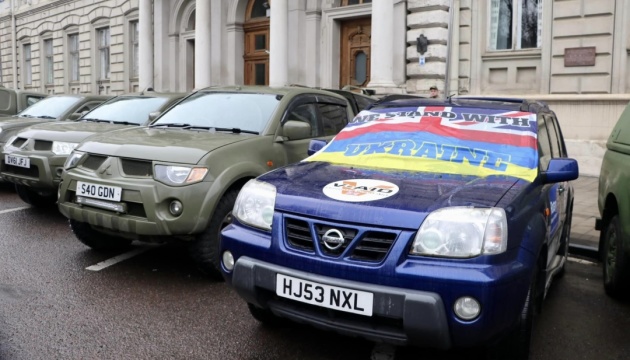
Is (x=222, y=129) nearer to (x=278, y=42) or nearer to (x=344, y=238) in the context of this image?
(x=344, y=238)

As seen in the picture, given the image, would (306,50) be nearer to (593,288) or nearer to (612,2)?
(612,2)

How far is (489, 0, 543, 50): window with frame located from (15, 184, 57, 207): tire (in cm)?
997

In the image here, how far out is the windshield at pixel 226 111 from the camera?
5316mm

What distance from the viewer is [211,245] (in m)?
4.42

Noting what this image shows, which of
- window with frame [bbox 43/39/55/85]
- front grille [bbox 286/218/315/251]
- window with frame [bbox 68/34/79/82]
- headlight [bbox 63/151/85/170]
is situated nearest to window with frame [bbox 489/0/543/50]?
headlight [bbox 63/151/85/170]

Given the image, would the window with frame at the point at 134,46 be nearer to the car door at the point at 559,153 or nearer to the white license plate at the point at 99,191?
A: the white license plate at the point at 99,191

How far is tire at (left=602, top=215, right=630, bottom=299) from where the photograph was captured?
13.6 ft

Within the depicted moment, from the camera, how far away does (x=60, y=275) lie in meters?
4.55

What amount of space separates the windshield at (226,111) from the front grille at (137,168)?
1.04 m

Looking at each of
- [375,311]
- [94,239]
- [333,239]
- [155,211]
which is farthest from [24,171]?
[375,311]

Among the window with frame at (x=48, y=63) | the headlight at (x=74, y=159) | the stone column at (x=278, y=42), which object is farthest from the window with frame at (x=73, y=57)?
the headlight at (x=74, y=159)

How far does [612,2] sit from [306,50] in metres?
7.87

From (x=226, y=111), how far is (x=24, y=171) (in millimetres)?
2726

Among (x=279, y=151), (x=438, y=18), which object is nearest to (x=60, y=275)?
(x=279, y=151)
